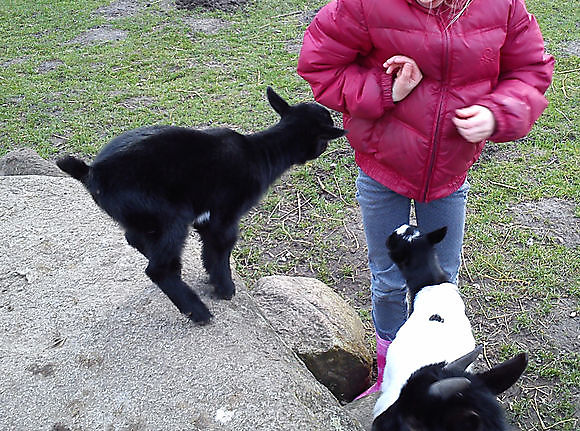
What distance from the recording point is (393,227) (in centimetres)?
295

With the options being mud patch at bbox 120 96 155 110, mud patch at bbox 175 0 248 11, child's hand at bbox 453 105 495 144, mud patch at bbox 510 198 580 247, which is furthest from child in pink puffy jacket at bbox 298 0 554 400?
mud patch at bbox 175 0 248 11

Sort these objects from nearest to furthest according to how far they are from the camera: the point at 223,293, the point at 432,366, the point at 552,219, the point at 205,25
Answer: the point at 432,366
the point at 223,293
the point at 552,219
the point at 205,25

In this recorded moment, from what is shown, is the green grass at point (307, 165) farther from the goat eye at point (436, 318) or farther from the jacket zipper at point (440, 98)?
the jacket zipper at point (440, 98)

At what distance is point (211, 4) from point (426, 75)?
8143mm

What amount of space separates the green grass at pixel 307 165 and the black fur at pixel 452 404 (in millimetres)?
1256

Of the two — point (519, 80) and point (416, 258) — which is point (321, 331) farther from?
point (519, 80)

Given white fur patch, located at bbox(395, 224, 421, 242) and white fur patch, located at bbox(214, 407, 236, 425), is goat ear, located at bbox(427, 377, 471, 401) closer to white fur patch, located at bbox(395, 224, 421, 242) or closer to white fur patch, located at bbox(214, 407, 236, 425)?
white fur patch, located at bbox(214, 407, 236, 425)

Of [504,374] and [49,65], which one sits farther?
[49,65]

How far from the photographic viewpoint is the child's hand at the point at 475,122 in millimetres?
2408

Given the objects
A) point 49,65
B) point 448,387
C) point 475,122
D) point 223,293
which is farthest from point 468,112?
point 49,65

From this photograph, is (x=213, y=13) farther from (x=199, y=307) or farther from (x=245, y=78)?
(x=199, y=307)

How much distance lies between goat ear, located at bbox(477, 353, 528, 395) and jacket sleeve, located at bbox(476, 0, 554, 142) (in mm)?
926

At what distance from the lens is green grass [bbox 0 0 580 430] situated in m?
3.80

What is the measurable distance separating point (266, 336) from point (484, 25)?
1.68 m
